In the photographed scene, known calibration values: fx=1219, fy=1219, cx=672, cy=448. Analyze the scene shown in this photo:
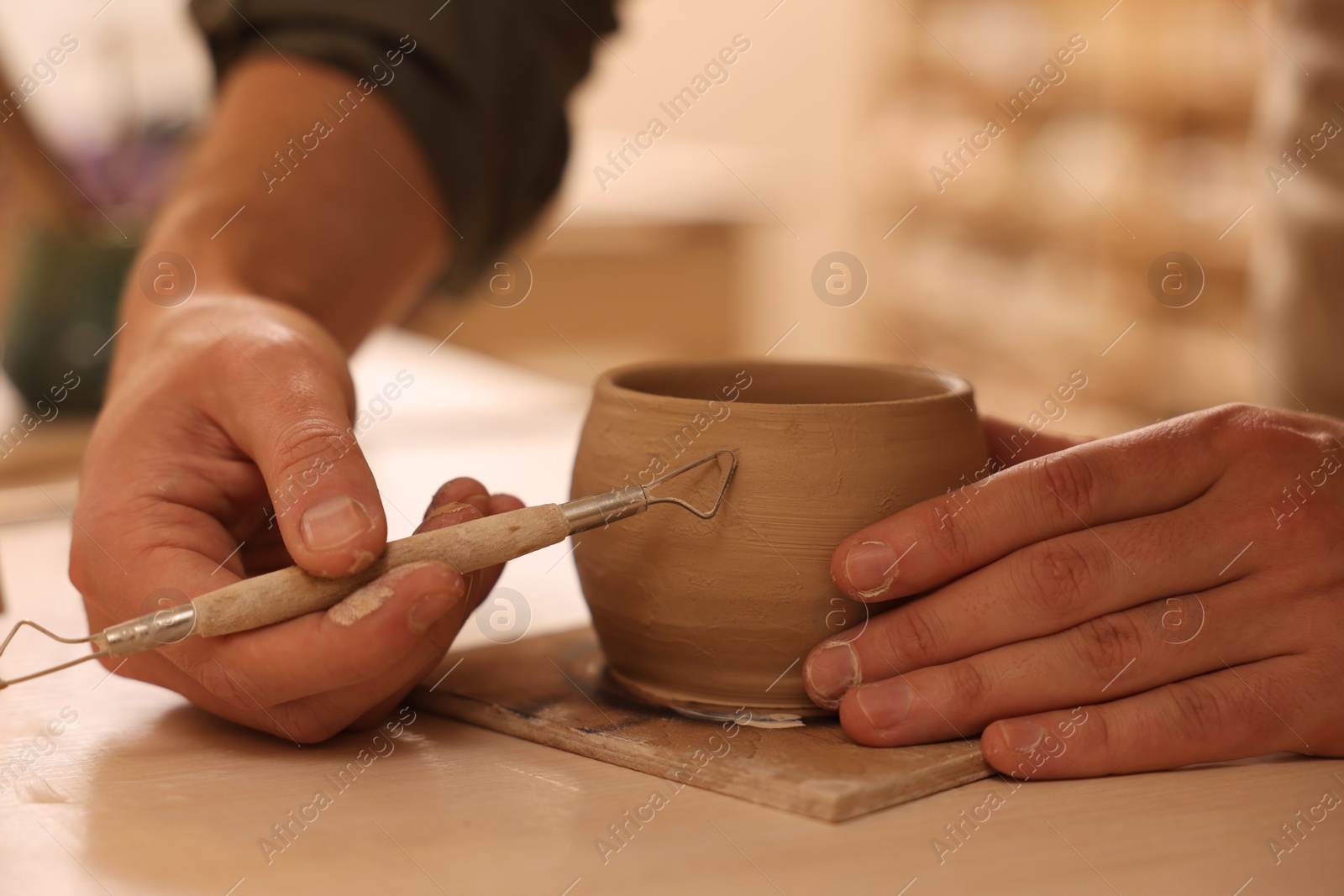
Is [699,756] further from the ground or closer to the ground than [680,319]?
further from the ground

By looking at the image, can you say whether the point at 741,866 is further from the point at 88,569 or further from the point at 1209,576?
the point at 88,569

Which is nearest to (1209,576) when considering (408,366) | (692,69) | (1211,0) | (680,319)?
(408,366)

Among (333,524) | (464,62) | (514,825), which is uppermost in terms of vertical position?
(464,62)

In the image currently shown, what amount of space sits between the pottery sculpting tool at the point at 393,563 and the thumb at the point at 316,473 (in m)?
0.01

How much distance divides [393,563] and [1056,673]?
0.41 meters

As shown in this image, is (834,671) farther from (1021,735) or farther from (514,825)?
(514,825)

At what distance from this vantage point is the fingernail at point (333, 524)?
0.68 metres

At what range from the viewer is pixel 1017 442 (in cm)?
94

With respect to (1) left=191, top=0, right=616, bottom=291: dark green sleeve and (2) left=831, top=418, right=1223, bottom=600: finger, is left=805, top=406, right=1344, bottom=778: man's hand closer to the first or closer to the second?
(2) left=831, top=418, right=1223, bottom=600: finger

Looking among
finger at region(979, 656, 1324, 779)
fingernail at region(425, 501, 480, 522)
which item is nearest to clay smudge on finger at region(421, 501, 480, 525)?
fingernail at region(425, 501, 480, 522)

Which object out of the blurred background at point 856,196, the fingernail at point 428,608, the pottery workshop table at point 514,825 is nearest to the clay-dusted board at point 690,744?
the pottery workshop table at point 514,825

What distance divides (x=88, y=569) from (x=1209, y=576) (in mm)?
719

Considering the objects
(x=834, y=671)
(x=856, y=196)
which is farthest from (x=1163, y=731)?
(x=856, y=196)

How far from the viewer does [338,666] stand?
71 centimetres
